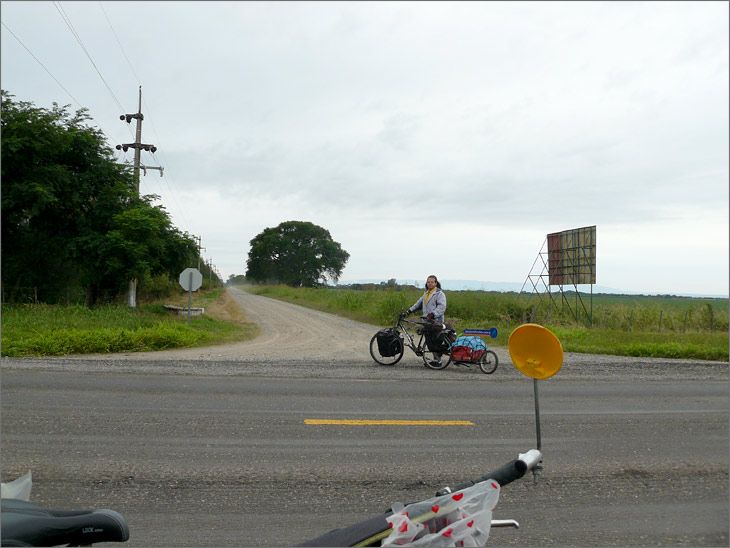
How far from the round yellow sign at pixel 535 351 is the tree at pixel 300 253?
320 ft

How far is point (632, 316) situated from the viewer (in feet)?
89.5

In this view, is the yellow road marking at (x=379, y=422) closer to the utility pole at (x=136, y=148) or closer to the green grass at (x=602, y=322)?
the green grass at (x=602, y=322)

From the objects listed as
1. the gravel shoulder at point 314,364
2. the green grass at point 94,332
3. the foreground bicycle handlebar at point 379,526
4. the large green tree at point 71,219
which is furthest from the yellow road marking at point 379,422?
the large green tree at point 71,219

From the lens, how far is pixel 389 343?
1388 centimetres

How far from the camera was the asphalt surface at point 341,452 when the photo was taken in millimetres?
4555

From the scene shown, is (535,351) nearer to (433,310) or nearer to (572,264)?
(433,310)

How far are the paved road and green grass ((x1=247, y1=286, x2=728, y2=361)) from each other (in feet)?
24.8

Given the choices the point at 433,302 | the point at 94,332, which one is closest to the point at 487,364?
the point at 433,302

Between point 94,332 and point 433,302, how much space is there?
31.8 feet

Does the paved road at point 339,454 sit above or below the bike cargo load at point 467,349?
below

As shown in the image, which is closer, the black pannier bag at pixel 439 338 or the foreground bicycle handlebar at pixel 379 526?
the foreground bicycle handlebar at pixel 379 526

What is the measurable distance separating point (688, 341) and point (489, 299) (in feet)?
40.9

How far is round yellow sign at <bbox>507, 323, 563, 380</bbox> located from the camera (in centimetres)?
237

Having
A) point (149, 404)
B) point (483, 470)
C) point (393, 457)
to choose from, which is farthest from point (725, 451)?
point (149, 404)
